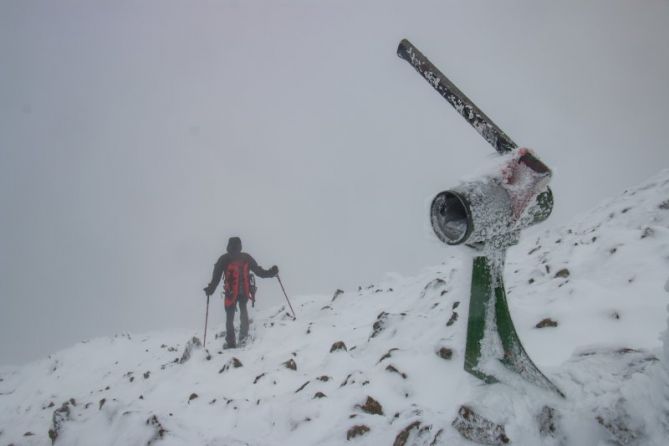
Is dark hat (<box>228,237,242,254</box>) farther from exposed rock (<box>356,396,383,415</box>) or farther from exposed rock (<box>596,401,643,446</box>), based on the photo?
exposed rock (<box>596,401,643,446</box>)

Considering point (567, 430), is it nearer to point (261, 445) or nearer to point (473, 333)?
point (473, 333)

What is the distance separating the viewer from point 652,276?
13.7ft

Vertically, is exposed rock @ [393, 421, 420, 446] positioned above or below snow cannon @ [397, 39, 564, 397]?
below

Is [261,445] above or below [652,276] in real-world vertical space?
below

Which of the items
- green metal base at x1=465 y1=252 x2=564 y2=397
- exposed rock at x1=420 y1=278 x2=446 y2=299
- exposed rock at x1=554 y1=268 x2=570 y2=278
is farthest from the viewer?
exposed rock at x1=420 y1=278 x2=446 y2=299

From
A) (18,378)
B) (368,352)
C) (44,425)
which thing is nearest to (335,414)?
(368,352)

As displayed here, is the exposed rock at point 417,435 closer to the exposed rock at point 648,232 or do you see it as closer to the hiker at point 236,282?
the exposed rock at point 648,232

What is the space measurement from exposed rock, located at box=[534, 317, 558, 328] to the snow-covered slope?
5cm

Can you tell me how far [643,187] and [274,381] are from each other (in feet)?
34.5

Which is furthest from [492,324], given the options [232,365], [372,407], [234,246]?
[234,246]

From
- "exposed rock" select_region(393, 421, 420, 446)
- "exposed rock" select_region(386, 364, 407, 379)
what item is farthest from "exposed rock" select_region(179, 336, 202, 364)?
"exposed rock" select_region(393, 421, 420, 446)

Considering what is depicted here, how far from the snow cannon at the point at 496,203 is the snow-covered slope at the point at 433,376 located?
1.64ft

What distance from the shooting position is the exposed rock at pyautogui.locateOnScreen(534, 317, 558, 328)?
4086 millimetres

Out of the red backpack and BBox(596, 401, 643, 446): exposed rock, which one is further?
the red backpack
